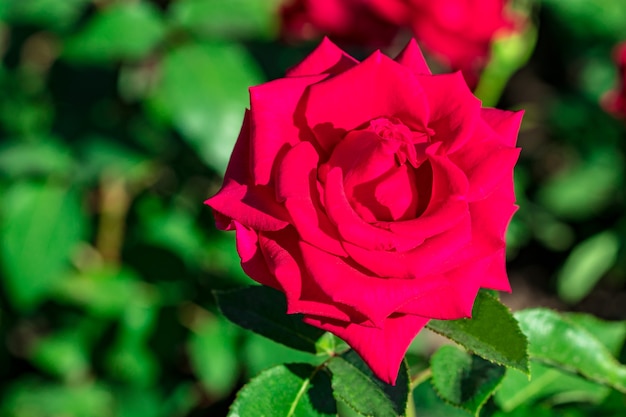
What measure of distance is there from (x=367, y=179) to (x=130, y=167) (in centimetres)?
105

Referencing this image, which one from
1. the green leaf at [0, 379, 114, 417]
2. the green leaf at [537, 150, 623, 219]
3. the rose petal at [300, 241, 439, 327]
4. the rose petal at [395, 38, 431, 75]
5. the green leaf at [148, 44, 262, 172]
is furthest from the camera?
the green leaf at [537, 150, 623, 219]

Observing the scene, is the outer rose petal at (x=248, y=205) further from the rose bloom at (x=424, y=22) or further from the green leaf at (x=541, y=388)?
the rose bloom at (x=424, y=22)

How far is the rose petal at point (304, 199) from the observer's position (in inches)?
23.3

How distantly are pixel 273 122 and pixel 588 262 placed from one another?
1.74 meters

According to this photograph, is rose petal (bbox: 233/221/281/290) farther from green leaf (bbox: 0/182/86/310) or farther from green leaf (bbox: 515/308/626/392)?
green leaf (bbox: 0/182/86/310)

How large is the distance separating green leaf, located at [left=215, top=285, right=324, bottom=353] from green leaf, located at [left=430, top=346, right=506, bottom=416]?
132mm

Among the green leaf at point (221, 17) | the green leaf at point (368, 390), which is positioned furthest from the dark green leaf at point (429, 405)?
the green leaf at point (221, 17)

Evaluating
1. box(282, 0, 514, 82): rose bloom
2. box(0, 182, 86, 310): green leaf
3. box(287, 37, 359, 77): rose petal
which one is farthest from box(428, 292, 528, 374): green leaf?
box(0, 182, 86, 310): green leaf

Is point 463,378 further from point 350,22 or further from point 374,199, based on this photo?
point 350,22

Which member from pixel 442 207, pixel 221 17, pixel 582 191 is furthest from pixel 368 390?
pixel 582 191

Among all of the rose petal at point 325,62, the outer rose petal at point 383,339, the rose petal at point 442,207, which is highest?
the rose petal at point 325,62

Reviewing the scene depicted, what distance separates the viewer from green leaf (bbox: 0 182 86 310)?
1.54m

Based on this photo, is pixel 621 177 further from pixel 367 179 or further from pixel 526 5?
pixel 367 179

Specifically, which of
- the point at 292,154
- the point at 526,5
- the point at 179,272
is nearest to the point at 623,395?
the point at 292,154
